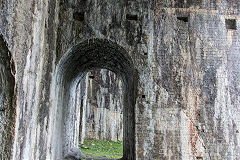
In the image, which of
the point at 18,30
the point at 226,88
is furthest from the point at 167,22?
the point at 18,30

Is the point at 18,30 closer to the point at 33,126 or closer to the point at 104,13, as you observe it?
the point at 33,126

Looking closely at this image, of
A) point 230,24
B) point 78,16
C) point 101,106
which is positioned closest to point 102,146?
point 101,106

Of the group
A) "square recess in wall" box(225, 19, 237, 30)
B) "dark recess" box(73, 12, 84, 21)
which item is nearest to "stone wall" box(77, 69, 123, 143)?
"dark recess" box(73, 12, 84, 21)

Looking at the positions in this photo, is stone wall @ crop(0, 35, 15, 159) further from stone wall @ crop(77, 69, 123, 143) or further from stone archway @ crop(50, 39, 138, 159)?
stone wall @ crop(77, 69, 123, 143)

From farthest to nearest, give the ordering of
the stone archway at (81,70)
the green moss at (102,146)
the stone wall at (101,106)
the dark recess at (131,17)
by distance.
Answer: the stone wall at (101,106), the green moss at (102,146), the dark recess at (131,17), the stone archway at (81,70)

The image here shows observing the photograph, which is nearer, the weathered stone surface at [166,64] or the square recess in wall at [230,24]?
the weathered stone surface at [166,64]

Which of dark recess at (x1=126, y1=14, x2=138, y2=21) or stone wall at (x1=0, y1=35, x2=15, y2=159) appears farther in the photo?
dark recess at (x1=126, y1=14, x2=138, y2=21)

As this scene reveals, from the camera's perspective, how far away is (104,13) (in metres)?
6.29

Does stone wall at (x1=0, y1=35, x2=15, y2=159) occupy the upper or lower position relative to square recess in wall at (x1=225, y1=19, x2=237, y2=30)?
lower

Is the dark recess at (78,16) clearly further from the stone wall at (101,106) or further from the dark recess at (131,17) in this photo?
the stone wall at (101,106)

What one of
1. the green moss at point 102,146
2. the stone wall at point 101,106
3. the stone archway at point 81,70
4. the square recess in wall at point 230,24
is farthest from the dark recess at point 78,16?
the stone wall at point 101,106

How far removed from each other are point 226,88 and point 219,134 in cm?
112

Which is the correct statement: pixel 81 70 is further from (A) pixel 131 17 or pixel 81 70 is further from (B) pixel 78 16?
(A) pixel 131 17

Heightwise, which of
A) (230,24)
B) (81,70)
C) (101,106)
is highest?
(230,24)
